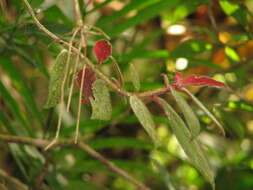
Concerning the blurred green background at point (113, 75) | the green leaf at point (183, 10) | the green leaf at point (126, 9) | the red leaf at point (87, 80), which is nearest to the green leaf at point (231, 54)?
the blurred green background at point (113, 75)

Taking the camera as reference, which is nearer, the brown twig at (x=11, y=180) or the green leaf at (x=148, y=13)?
the brown twig at (x=11, y=180)

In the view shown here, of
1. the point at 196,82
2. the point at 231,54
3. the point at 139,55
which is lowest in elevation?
the point at 231,54

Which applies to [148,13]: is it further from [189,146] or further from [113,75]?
[189,146]

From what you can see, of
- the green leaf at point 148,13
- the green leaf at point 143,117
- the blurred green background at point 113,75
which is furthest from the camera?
the green leaf at point 148,13

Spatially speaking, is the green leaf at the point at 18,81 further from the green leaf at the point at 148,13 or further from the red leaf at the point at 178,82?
the red leaf at the point at 178,82

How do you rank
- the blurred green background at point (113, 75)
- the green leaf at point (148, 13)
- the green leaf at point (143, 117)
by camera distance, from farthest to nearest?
the green leaf at point (148, 13), the blurred green background at point (113, 75), the green leaf at point (143, 117)

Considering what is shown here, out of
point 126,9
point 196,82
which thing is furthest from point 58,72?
point 126,9

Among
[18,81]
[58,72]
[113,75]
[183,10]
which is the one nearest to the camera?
[58,72]
